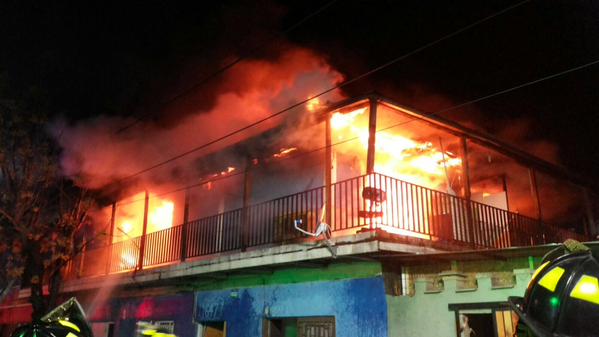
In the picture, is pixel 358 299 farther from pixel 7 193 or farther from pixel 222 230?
pixel 7 193

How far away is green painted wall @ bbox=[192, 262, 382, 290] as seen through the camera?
9.05 metres

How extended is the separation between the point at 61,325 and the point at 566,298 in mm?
4199

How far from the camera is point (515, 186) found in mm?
15219

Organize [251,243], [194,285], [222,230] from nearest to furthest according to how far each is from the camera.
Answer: [251,243], [222,230], [194,285]

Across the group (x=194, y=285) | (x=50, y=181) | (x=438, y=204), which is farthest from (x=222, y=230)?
(x=50, y=181)

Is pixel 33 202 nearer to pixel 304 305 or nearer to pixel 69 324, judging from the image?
pixel 304 305

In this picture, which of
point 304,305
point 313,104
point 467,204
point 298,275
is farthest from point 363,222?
point 313,104

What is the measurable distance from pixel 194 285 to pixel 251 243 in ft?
9.45

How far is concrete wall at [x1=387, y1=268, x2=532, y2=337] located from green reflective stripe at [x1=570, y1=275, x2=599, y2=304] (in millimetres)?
5316

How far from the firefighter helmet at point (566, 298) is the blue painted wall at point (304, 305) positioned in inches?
235

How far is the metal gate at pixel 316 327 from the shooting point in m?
9.60

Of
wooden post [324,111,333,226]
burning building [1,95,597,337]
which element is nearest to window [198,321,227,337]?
burning building [1,95,597,337]

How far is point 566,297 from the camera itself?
8.52 feet

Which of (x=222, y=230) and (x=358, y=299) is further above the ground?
(x=222, y=230)
